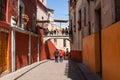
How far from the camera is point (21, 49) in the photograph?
21328 millimetres

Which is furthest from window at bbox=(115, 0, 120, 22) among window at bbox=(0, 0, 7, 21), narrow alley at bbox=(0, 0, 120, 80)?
window at bbox=(0, 0, 7, 21)

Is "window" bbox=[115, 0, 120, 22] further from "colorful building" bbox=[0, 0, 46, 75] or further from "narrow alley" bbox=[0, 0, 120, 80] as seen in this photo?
"colorful building" bbox=[0, 0, 46, 75]

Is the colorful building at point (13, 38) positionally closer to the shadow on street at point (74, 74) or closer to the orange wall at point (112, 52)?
the shadow on street at point (74, 74)

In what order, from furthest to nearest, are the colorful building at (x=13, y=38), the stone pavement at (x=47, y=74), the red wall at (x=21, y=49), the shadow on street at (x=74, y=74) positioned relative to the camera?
the red wall at (x=21, y=49)
the colorful building at (x=13, y=38)
the shadow on street at (x=74, y=74)
the stone pavement at (x=47, y=74)

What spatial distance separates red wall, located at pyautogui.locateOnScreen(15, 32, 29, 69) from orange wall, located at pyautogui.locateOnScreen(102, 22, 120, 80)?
9721mm

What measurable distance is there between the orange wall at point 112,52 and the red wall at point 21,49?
31.9 feet

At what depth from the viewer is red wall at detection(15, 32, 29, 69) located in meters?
19.8

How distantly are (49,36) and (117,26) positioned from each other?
29.5 metres

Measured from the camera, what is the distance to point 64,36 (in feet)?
128

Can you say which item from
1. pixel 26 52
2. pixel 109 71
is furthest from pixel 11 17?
pixel 109 71

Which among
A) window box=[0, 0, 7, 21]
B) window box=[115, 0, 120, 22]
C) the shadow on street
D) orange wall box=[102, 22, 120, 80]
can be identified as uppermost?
window box=[0, 0, 7, 21]

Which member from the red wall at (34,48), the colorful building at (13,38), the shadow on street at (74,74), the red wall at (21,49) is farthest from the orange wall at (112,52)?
the red wall at (34,48)

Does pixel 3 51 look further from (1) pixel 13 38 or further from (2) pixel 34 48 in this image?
(2) pixel 34 48

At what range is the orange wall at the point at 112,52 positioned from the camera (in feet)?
28.7
